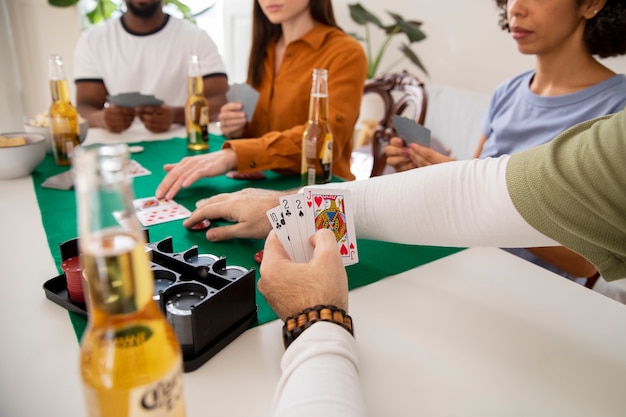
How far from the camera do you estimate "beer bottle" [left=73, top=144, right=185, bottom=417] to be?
13.4 inches

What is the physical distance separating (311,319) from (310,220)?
216 millimetres

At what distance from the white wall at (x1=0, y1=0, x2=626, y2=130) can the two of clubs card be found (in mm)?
2797

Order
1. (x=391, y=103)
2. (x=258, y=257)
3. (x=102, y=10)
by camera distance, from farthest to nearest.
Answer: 1. (x=102, y=10)
2. (x=391, y=103)
3. (x=258, y=257)

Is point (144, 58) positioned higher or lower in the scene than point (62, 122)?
higher

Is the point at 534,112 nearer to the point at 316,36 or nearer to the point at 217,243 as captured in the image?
the point at 316,36

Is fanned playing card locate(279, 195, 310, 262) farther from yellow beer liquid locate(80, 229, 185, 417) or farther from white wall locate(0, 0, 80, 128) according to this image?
white wall locate(0, 0, 80, 128)

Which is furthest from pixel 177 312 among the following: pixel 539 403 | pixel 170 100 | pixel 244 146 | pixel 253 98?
pixel 170 100

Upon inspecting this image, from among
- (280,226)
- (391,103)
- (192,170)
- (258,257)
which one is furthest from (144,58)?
(280,226)

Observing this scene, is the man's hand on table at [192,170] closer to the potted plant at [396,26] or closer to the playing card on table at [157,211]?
the playing card on table at [157,211]

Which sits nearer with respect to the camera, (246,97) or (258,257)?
(258,257)

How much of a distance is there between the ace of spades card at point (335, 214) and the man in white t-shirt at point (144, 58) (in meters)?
1.70

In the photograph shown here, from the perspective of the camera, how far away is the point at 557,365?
723 mm

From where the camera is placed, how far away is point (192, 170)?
4.50 ft

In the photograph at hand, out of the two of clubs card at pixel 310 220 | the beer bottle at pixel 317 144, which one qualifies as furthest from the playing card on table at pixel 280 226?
the beer bottle at pixel 317 144
